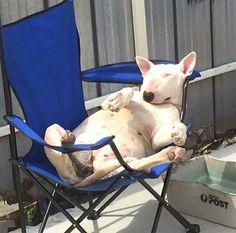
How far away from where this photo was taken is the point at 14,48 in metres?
3.07

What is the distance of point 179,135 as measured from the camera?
9.43 ft

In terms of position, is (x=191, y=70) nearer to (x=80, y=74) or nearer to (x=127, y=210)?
(x=80, y=74)

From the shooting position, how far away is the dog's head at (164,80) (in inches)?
123

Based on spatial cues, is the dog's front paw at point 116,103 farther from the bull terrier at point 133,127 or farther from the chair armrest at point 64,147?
the chair armrest at point 64,147

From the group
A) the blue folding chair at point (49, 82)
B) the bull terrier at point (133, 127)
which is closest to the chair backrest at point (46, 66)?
the blue folding chair at point (49, 82)

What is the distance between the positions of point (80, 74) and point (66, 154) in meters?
0.68

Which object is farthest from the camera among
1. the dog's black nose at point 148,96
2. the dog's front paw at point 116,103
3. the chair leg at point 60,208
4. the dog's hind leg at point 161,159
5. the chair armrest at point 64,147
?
the dog's black nose at point 148,96

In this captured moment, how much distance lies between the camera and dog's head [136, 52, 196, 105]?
10.3 ft

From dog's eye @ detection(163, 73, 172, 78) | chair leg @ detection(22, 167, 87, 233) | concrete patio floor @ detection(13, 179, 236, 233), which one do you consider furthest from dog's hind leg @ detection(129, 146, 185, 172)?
concrete patio floor @ detection(13, 179, 236, 233)

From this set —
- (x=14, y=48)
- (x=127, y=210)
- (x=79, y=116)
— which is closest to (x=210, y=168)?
(x=127, y=210)

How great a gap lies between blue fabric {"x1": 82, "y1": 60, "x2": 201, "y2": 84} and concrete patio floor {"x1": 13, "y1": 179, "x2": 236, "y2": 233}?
0.72 m

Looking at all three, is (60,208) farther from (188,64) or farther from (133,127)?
(188,64)

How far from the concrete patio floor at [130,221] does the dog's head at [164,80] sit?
636 mm

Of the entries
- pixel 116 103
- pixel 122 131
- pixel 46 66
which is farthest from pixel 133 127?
pixel 46 66
